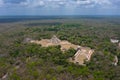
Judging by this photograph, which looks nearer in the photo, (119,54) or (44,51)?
(44,51)

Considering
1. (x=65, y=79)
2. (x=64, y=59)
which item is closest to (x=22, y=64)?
(x=64, y=59)

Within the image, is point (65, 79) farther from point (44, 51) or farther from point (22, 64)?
point (44, 51)

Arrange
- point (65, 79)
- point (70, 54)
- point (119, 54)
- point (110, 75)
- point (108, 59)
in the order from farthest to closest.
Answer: point (119, 54), point (70, 54), point (108, 59), point (110, 75), point (65, 79)

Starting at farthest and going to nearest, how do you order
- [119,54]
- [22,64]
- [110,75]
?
[119,54]
[22,64]
[110,75]

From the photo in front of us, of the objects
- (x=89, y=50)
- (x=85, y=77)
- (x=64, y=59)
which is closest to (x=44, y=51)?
(x=64, y=59)

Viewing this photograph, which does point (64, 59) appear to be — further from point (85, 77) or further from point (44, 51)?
point (85, 77)

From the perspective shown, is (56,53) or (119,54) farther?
(119,54)

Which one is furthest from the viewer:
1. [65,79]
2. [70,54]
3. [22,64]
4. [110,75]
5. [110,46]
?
[110,46]

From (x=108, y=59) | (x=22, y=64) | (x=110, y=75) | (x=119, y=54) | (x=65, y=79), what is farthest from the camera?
(x=119, y=54)
